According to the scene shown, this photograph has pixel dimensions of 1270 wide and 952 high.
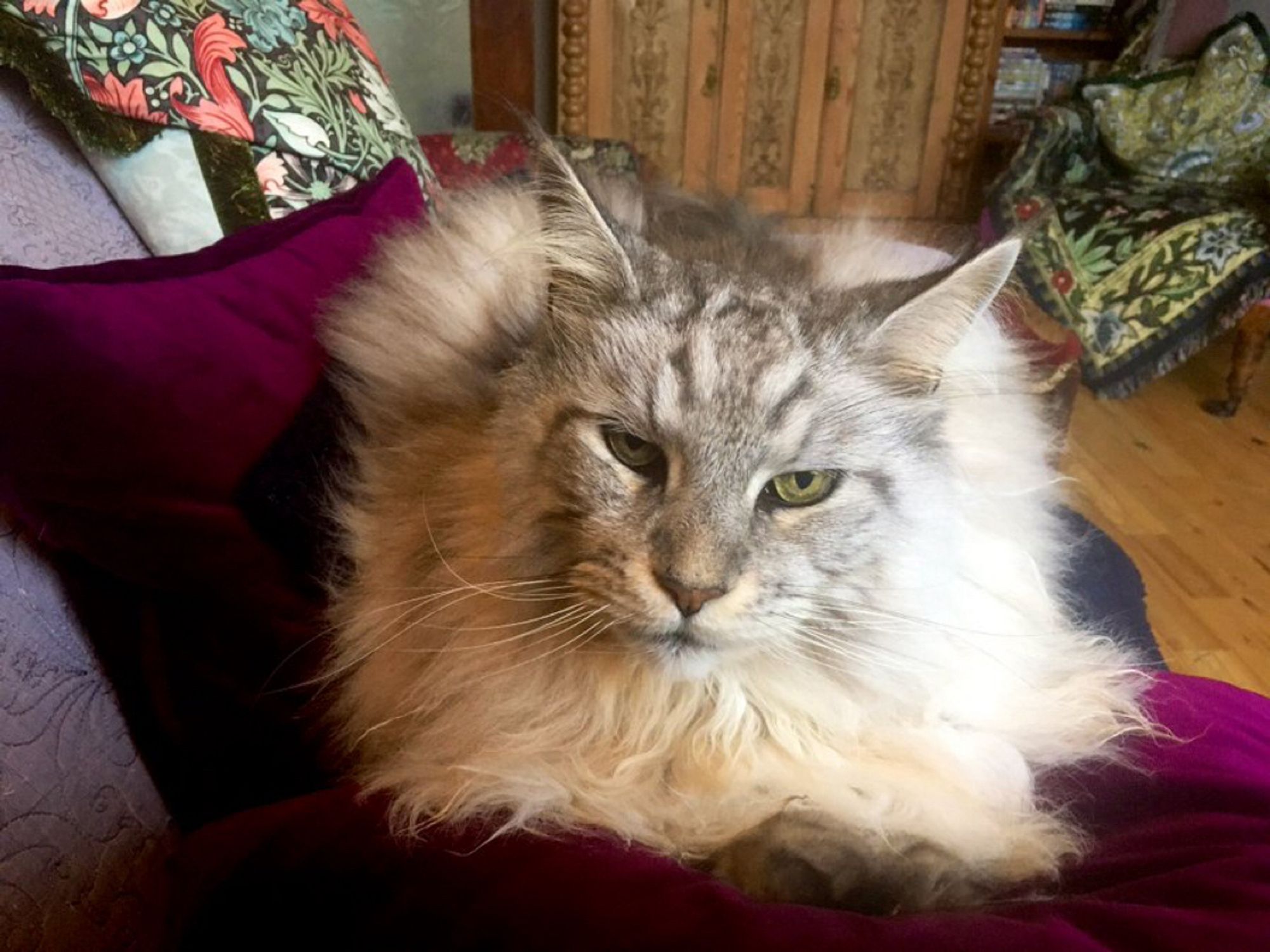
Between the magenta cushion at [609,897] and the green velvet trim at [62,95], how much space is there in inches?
39.6

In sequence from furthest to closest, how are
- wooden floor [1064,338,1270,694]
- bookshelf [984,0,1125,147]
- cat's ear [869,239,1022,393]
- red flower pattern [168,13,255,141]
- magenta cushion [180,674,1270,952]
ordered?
bookshelf [984,0,1125,147] < wooden floor [1064,338,1270,694] < red flower pattern [168,13,255,141] < cat's ear [869,239,1022,393] < magenta cushion [180,674,1270,952]

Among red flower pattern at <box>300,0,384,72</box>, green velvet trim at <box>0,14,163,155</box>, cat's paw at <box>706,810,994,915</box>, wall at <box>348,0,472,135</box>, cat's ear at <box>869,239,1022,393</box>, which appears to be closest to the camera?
cat's paw at <box>706,810,994,915</box>

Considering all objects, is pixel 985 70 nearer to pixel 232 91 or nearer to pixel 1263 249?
pixel 1263 249

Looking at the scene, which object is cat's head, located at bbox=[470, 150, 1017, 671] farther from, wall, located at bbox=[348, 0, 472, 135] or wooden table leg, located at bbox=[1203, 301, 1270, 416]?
wall, located at bbox=[348, 0, 472, 135]

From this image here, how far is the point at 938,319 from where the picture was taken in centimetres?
95

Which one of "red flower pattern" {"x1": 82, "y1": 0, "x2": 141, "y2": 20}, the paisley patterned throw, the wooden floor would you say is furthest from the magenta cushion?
the paisley patterned throw

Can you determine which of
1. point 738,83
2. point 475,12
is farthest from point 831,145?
point 475,12

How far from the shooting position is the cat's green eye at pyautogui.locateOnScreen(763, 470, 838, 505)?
3.01 ft

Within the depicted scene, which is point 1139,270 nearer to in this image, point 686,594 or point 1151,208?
point 1151,208

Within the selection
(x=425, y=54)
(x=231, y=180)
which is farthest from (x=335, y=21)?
(x=425, y=54)

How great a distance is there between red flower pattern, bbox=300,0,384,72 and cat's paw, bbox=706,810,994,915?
5.35ft

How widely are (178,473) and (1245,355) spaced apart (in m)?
3.87

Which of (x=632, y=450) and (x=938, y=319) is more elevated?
(x=938, y=319)

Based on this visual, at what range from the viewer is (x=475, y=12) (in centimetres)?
390
